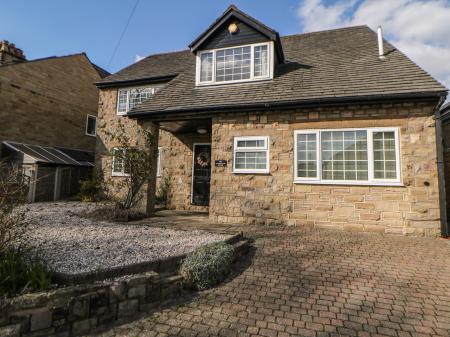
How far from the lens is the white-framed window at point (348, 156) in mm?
7535

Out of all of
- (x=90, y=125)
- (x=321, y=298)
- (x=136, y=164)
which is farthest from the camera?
(x=90, y=125)

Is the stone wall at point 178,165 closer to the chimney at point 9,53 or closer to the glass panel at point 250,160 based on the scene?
the glass panel at point 250,160

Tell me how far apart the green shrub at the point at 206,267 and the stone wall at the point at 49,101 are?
13.9m

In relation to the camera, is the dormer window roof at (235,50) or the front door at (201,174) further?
the front door at (201,174)

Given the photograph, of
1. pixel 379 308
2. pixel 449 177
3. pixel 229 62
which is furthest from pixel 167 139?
pixel 449 177

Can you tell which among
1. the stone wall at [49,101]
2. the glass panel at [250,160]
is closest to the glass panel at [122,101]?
the stone wall at [49,101]

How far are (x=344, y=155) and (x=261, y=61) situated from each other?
466 centimetres

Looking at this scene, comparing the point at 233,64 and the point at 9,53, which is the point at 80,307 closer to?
the point at 233,64

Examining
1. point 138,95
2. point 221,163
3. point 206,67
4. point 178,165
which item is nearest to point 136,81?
point 138,95

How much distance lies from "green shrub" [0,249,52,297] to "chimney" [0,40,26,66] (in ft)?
54.5

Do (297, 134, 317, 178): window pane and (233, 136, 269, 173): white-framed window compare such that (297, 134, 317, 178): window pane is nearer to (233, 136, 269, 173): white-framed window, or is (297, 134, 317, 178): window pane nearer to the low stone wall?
(233, 136, 269, 173): white-framed window

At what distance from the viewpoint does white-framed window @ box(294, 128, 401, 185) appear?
754cm

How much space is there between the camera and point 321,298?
373 cm

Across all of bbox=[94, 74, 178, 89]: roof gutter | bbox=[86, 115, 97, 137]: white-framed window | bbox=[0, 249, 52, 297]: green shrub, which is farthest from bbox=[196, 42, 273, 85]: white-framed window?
bbox=[86, 115, 97, 137]: white-framed window
